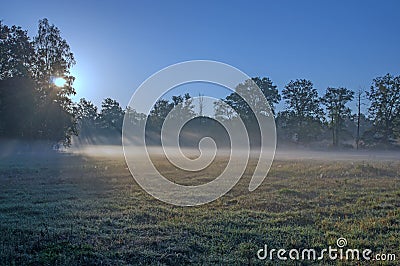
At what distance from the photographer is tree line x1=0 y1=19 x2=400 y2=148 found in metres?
31.1

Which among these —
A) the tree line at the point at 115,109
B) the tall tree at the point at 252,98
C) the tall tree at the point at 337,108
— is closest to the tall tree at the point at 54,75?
the tree line at the point at 115,109

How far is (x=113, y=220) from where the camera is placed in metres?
7.80

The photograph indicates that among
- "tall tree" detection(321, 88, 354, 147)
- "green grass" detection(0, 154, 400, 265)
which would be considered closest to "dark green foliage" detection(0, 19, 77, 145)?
"green grass" detection(0, 154, 400, 265)

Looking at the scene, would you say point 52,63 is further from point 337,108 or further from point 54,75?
point 337,108

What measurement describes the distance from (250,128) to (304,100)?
380 inches

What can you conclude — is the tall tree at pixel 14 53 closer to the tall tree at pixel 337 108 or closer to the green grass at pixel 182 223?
the green grass at pixel 182 223

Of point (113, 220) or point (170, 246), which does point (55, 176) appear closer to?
point (113, 220)

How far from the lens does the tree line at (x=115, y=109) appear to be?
31109 mm

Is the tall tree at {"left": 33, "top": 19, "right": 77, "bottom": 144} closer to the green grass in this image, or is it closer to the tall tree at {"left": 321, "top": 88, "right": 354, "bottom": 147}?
the green grass

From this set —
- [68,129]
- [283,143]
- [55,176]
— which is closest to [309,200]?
[55,176]

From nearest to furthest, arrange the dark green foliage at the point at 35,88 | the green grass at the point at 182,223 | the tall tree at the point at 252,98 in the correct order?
the green grass at the point at 182,223 < the dark green foliage at the point at 35,88 < the tall tree at the point at 252,98

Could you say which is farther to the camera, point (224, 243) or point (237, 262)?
point (224, 243)

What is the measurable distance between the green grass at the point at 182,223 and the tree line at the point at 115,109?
358 inches

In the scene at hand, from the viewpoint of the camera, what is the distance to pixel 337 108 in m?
45.9
